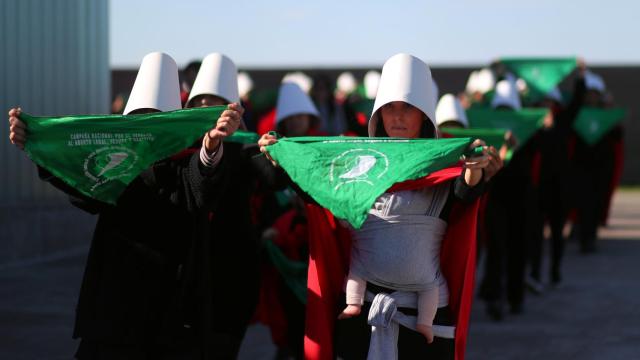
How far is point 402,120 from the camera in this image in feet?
15.3

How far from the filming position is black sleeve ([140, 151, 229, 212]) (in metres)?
4.48

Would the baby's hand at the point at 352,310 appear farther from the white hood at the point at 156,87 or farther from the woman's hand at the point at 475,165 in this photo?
the white hood at the point at 156,87

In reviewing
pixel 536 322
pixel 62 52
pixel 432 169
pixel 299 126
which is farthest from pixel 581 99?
pixel 432 169

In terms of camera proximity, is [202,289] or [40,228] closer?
[202,289]

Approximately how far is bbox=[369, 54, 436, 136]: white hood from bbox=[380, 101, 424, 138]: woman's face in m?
0.06

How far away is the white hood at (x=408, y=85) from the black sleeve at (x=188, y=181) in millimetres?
732

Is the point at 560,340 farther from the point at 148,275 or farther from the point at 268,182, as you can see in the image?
the point at 148,275

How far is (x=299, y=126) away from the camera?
7.48 m

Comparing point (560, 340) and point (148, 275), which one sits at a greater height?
point (148, 275)

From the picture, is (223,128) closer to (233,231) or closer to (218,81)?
(233,231)

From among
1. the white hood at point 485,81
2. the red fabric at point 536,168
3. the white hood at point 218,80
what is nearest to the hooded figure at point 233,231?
the white hood at point 218,80

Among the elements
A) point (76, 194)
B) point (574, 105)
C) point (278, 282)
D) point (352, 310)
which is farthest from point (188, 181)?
point (574, 105)

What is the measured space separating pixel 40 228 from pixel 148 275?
7575 millimetres

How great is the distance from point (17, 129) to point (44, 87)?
7809 mm
